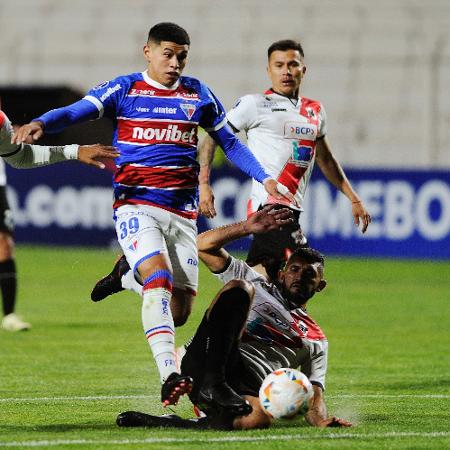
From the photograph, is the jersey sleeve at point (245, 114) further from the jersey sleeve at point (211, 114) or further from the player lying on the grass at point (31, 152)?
the player lying on the grass at point (31, 152)

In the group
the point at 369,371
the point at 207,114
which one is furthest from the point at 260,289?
the point at 369,371

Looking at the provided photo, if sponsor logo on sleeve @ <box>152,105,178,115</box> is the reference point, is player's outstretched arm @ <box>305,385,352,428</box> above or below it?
below

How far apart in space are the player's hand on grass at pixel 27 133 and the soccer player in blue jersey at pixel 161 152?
0.42m

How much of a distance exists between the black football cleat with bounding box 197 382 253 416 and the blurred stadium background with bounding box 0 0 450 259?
15.2 metres

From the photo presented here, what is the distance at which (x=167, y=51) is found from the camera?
6.93 meters

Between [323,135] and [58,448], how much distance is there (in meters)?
4.14

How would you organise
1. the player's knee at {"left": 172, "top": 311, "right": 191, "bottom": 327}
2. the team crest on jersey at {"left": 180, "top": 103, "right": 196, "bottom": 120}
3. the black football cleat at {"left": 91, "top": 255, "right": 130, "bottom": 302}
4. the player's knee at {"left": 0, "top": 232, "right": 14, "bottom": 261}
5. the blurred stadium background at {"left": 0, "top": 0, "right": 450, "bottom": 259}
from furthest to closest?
the blurred stadium background at {"left": 0, "top": 0, "right": 450, "bottom": 259}, the player's knee at {"left": 0, "top": 232, "right": 14, "bottom": 261}, the black football cleat at {"left": 91, "top": 255, "right": 130, "bottom": 302}, the player's knee at {"left": 172, "top": 311, "right": 191, "bottom": 327}, the team crest on jersey at {"left": 180, "top": 103, "right": 196, "bottom": 120}

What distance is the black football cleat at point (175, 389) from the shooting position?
5.92 m

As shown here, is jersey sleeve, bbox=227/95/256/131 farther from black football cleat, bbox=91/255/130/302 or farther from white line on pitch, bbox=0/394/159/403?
white line on pitch, bbox=0/394/159/403

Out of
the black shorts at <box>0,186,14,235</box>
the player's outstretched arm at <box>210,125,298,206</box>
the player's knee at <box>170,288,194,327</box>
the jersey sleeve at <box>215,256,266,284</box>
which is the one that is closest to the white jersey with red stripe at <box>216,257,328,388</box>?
the jersey sleeve at <box>215,256,266,284</box>

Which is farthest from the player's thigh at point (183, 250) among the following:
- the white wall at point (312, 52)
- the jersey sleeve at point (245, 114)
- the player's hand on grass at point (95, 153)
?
the white wall at point (312, 52)

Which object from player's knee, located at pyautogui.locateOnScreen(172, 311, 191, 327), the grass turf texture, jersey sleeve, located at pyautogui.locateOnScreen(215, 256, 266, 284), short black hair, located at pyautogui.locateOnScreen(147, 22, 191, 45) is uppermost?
short black hair, located at pyautogui.locateOnScreen(147, 22, 191, 45)

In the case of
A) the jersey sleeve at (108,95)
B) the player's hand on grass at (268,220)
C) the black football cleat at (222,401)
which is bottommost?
the black football cleat at (222,401)

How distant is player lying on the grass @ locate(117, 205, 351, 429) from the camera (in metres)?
6.04
